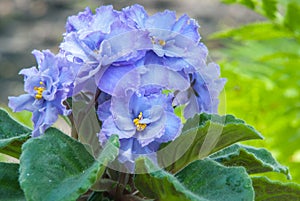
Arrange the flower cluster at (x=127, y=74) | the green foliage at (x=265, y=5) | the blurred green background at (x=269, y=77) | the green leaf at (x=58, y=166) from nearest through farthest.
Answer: the green leaf at (x=58, y=166), the flower cluster at (x=127, y=74), the green foliage at (x=265, y=5), the blurred green background at (x=269, y=77)

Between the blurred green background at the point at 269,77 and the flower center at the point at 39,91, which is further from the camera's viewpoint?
the blurred green background at the point at 269,77

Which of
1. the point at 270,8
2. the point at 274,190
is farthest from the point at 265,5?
the point at 274,190

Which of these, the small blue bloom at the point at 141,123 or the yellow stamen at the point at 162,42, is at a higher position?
the yellow stamen at the point at 162,42

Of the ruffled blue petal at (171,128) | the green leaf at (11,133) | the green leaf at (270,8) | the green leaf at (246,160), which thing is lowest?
the green leaf at (270,8)

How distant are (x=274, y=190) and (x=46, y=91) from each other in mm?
423

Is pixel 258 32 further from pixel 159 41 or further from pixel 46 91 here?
pixel 46 91

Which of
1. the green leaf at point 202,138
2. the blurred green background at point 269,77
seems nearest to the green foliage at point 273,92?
the blurred green background at point 269,77

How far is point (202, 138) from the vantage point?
1054 millimetres

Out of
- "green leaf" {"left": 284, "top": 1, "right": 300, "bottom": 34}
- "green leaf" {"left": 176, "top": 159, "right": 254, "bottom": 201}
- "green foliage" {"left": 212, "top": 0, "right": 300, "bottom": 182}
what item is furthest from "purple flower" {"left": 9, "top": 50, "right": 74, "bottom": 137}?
"green leaf" {"left": 284, "top": 1, "right": 300, "bottom": 34}

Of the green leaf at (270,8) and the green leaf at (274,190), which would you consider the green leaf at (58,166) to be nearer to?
the green leaf at (274,190)

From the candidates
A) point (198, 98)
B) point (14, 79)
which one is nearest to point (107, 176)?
point (198, 98)

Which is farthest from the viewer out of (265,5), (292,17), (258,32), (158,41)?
(258,32)

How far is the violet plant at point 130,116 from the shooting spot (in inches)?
39.1

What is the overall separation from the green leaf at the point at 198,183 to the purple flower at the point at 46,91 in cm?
16
